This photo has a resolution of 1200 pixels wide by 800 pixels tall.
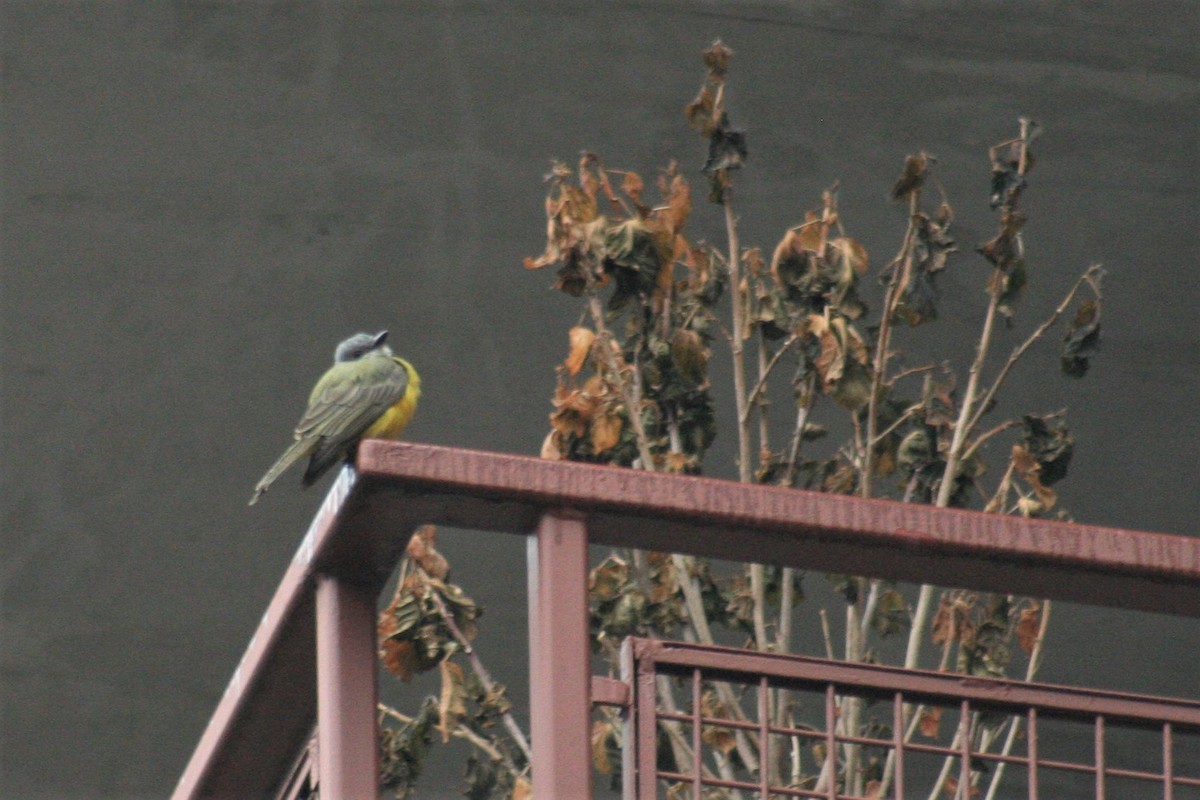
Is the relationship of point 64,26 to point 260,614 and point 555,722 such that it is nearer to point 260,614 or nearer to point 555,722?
point 260,614

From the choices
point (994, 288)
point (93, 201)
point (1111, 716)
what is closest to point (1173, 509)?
point (994, 288)

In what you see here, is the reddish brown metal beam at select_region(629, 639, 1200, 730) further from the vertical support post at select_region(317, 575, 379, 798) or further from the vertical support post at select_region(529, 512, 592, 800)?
the vertical support post at select_region(317, 575, 379, 798)

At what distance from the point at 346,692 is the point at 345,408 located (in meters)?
2.42

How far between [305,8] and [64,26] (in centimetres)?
90

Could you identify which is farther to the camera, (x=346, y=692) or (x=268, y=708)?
(x=268, y=708)

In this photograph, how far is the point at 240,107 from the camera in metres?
8.18

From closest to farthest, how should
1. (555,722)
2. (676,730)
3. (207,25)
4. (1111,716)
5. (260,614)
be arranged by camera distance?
(555,722)
(1111,716)
(676,730)
(260,614)
(207,25)

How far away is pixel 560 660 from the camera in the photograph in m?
2.58

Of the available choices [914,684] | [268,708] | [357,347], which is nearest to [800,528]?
[914,684]

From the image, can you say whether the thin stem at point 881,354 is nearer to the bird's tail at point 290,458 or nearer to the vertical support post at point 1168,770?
the bird's tail at point 290,458

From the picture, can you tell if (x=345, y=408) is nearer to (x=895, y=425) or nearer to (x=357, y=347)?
(x=357, y=347)

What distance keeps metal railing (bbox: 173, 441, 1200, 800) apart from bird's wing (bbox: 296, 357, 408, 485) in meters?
2.18

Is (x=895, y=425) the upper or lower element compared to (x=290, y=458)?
upper

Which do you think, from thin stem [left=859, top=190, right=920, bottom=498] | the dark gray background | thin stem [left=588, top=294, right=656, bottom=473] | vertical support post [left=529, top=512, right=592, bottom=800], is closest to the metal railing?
vertical support post [left=529, top=512, right=592, bottom=800]
